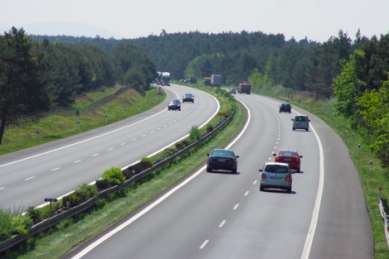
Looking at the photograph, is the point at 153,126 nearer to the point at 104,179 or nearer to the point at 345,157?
the point at 345,157

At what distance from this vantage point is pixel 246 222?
915 inches

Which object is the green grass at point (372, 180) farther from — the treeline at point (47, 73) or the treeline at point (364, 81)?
the treeline at point (47, 73)

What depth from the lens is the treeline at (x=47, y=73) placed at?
55.2m

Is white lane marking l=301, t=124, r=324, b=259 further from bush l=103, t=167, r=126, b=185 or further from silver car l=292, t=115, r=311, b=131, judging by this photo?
silver car l=292, t=115, r=311, b=131

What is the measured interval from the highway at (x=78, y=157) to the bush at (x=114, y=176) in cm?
247

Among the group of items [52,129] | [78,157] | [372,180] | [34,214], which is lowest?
[52,129]

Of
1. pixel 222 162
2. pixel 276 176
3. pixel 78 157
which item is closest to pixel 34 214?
pixel 276 176

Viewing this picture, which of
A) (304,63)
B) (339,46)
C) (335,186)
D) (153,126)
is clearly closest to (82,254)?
(335,186)

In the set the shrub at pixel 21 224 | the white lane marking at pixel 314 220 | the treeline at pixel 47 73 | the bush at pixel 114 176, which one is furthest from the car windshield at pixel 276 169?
the treeline at pixel 47 73

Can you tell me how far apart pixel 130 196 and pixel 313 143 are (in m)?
33.0

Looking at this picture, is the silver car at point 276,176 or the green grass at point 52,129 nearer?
the silver car at point 276,176

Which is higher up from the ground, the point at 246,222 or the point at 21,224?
the point at 21,224

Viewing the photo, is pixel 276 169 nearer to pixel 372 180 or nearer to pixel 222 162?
pixel 222 162

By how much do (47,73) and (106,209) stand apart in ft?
209
